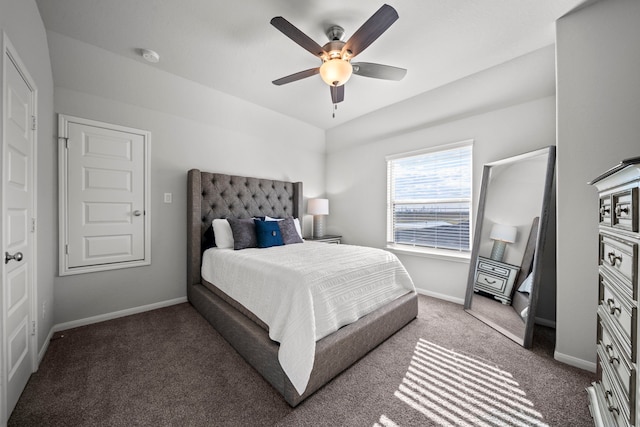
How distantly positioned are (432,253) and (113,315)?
144 inches

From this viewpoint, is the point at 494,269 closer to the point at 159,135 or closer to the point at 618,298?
the point at 618,298

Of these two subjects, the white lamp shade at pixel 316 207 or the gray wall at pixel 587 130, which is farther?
the white lamp shade at pixel 316 207

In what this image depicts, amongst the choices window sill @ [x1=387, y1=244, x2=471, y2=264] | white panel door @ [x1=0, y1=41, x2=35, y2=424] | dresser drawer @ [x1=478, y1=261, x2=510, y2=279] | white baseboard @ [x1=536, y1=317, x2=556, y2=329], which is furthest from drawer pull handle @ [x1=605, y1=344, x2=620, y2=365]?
white panel door @ [x1=0, y1=41, x2=35, y2=424]

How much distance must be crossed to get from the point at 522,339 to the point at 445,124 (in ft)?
7.78

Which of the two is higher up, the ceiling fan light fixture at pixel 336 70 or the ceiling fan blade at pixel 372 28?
the ceiling fan blade at pixel 372 28

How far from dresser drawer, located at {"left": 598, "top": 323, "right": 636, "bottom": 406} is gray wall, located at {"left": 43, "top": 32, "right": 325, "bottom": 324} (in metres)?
3.47

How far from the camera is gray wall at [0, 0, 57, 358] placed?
4.78 feet

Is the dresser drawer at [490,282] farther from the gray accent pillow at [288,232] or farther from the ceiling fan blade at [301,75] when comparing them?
the ceiling fan blade at [301,75]

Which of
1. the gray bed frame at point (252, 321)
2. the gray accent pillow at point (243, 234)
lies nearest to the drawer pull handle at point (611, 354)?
the gray bed frame at point (252, 321)

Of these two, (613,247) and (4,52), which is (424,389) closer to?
(613,247)

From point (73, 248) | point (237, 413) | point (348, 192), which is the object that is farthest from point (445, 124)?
point (73, 248)

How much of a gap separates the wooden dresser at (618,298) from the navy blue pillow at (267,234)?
8.27 feet

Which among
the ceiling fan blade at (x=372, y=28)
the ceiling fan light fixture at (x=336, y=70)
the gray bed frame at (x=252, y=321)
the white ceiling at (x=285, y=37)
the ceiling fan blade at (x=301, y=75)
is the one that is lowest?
the gray bed frame at (x=252, y=321)

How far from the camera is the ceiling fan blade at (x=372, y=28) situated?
141cm
